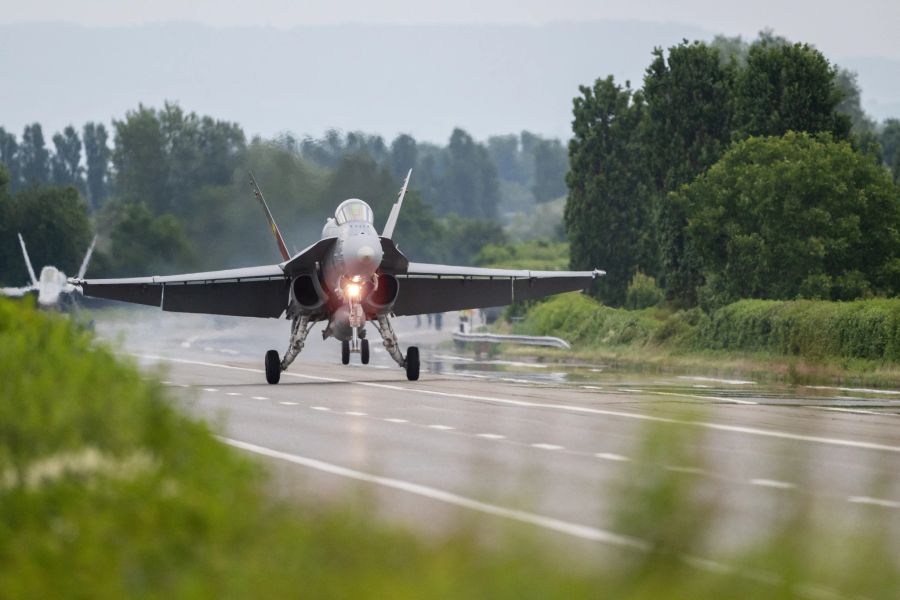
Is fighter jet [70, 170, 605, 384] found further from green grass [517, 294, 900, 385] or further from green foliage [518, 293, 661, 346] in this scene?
green foliage [518, 293, 661, 346]

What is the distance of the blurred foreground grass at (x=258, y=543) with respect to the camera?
18.4 ft

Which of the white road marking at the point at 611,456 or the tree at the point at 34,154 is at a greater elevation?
the tree at the point at 34,154

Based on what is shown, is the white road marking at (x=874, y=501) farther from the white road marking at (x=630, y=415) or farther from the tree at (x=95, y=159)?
the tree at (x=95, y=159)

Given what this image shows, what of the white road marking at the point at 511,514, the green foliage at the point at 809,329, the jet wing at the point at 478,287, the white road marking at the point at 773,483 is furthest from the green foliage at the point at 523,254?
the white road marking at the point at 773,483

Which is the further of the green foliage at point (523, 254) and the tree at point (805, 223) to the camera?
the green foliage at point (523, 254)

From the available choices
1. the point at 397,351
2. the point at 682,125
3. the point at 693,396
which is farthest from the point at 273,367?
the point at 682,125

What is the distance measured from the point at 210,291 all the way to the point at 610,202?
2963cm

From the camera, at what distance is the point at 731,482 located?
13.9 m

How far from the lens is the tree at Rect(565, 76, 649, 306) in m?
59.7

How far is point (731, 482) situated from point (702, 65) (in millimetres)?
40044

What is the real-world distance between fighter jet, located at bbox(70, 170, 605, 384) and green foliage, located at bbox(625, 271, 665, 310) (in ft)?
70.4

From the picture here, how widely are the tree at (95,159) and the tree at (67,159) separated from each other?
757 millimetres

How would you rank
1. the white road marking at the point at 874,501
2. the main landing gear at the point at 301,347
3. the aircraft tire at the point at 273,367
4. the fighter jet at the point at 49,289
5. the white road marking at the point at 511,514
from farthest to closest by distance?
the fighter jet at the point at 49,289
the aircraft tire at the point at 273,367
the main landing gear at the point at 301,347
the white road marking at the point at 874,501
the white road marking at the point at 511,514

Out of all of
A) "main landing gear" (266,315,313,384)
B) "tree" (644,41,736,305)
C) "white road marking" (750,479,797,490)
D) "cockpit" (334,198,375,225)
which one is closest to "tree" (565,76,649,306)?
"tree" (644,41,736,305)
